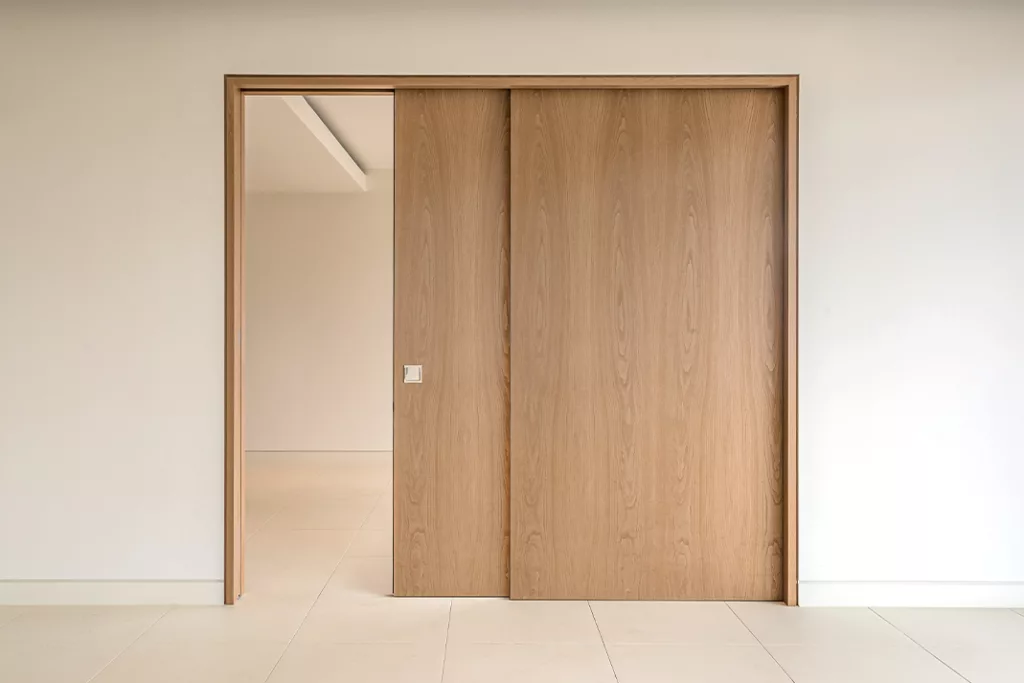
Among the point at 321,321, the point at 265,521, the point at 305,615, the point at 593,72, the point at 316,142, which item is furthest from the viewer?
the point at 321,321

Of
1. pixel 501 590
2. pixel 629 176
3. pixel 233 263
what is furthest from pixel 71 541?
pixel 629 176

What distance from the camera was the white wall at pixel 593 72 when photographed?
3.23 m

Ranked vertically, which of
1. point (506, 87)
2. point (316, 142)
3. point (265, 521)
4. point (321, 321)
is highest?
point (316, 142)

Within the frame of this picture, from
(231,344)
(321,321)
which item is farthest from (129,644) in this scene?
(321,321)

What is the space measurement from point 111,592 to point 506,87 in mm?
2762

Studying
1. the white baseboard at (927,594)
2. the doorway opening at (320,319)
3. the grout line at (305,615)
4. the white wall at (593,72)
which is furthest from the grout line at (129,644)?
the doorway opening at (320,319)

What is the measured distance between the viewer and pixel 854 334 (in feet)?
10.7

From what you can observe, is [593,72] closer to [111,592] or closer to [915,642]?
[915,642]

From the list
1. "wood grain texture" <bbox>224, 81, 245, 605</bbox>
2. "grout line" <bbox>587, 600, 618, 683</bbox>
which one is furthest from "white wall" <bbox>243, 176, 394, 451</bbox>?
"grout line" <bbox>587, 600, 618, 683</bbox>

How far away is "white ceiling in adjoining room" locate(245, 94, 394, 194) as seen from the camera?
199 inches

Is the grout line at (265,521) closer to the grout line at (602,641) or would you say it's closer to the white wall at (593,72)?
the white wall at (593,72)

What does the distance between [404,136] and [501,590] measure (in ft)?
6.73

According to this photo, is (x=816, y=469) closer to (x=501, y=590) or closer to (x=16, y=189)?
(x=501, y=590)

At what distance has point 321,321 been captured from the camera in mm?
7711
